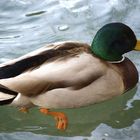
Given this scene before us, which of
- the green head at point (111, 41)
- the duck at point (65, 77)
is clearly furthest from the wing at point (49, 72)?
the green head at point (111, 41)

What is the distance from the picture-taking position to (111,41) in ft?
14.3

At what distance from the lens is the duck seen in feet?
13.2

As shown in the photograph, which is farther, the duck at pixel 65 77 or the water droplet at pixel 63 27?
the water droplet at pixel 63 27

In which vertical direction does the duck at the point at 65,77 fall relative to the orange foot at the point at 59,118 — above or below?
above

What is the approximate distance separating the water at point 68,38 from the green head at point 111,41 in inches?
14.5

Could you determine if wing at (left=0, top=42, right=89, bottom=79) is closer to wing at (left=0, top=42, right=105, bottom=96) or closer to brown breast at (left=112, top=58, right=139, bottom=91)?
wing at (left=0, top=42, right=105, bottom=96)

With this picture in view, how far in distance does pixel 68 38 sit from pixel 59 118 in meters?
1.61

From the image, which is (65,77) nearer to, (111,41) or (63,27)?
(111,41)

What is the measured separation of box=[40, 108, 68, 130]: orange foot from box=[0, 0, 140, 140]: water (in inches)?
1.8

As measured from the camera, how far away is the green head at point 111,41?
4.32 m

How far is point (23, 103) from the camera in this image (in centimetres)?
413

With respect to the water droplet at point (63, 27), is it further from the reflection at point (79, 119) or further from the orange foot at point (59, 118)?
the orange foot at point (59, 118)

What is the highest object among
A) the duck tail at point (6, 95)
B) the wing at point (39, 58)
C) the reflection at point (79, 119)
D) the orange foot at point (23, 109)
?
the wing at point (39, 58)

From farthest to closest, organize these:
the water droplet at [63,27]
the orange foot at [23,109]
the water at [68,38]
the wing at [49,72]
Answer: the water droplet at [63,27] → the orange foot at [23,109] → the water at [68,38] → the wing at [49,72]
